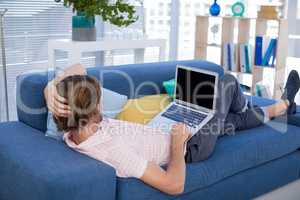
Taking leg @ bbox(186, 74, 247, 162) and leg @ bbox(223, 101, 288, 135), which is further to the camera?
leg @ bbox(223, 101, 288, 135)

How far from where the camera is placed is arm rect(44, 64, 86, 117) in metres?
1.84

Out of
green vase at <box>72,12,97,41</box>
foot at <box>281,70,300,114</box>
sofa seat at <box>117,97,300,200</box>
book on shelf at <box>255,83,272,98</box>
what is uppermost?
green vase at <box>72,12,97,41</box>

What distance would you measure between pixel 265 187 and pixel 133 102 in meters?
0.93

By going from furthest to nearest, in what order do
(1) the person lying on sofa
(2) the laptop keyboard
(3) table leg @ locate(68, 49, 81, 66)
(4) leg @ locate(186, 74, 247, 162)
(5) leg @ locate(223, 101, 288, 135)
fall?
(3) table leg @ locate(68, 49, 81, 66) → (5) leg @ locate(223, 101, 288, 135) → (2) the laptop keyboard → (4) leg @ locate(186, 74, 247, 162) → (1) the person lying on sofa

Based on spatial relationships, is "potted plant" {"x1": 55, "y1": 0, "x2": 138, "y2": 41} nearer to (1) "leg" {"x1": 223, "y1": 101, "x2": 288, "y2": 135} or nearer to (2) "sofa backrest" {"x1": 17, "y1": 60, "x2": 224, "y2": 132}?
(2) "sofa backrest" {"x1": 17, "y1": 60, "x2": 224, "y2": 132}

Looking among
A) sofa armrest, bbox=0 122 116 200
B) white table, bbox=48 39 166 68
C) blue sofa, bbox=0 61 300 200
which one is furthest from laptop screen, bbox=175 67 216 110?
white table, bbox=48 39 166 68

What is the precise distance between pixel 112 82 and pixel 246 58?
196 centimetres

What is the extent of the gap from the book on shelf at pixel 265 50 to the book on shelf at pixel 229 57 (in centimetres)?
27

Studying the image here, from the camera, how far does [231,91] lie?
2.59 meters

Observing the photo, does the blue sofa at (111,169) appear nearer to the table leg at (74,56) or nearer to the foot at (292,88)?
the foot at (292,88)

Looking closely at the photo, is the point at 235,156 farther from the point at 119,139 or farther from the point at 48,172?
the point at 48,172

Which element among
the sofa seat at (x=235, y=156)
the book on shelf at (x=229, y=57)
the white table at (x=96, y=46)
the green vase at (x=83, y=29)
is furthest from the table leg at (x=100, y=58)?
the sofa seat at (x=235, y=156)

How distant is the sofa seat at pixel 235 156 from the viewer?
1912 mm

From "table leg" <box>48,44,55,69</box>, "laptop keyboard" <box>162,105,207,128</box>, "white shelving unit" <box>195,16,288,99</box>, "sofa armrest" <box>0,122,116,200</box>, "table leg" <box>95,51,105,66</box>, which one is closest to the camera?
"sofa armrest" <box>0,122,116,200</box>
